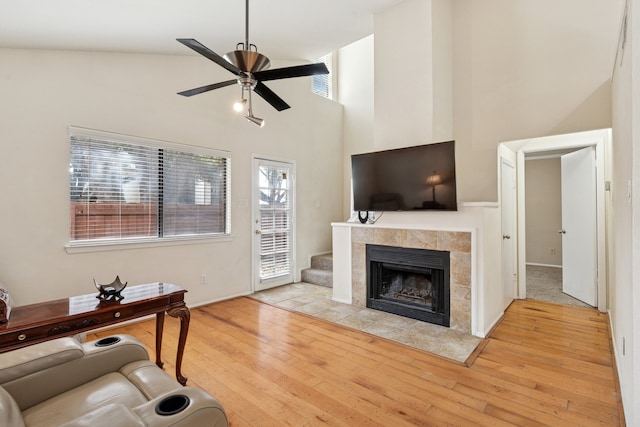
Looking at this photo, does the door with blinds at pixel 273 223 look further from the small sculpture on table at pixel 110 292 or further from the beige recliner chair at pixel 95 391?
the beige recliner chair at pixel 95 391

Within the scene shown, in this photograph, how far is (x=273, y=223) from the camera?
5.14m

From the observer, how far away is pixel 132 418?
1.06 m

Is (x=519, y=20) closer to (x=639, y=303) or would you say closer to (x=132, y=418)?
(x=639, y=303)

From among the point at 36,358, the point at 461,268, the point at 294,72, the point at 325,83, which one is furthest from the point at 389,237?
the point at 325,83

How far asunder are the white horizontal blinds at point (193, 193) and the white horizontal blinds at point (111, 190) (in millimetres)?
166

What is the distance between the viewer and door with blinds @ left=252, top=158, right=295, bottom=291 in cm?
488

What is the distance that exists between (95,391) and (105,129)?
2.86 m

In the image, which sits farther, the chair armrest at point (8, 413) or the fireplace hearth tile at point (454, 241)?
the fireplace hearth tile at point (454, 241)

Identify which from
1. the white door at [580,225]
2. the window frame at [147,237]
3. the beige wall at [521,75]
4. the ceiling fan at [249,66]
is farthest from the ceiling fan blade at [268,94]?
the white door at [580,225]

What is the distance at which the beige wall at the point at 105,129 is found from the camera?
114 inches

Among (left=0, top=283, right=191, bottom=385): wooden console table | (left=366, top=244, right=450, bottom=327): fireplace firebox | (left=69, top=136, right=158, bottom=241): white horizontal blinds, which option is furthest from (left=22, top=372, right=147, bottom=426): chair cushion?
(left=366, top=244, right=450, bottom=327): fireplace firebox

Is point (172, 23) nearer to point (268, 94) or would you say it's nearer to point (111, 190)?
point (268, 94)

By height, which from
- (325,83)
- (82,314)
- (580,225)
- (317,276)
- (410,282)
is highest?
(325,83)

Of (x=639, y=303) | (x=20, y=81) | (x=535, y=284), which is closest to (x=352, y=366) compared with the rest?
(x=639, y=303)
